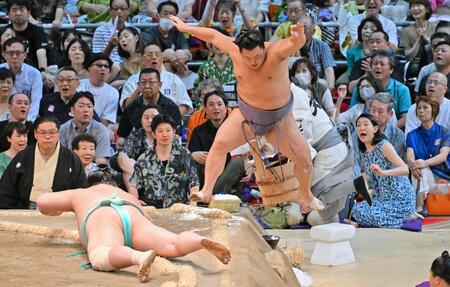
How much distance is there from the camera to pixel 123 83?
6.76 metres

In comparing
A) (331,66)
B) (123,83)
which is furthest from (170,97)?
(331,66)

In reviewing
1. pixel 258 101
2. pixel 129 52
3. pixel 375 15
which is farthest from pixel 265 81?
pixel 375 15

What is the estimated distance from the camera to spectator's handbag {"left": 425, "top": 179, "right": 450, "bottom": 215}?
19.5 feet

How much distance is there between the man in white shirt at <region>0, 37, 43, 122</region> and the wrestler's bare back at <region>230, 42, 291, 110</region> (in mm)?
2459

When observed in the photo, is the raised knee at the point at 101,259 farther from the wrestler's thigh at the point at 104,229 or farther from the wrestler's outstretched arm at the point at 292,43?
the wrestler's outstretched arm at the point at 292,43

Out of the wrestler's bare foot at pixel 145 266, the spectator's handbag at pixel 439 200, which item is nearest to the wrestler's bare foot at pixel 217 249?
the wrestler's bare foot at pixel 145 266

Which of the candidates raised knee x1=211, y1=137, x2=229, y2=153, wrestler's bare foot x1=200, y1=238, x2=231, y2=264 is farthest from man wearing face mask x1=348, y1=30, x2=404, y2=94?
wrestler's bare foot x1=200, y1=238, x2=231, y2=264

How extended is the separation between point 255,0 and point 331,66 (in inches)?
33.7

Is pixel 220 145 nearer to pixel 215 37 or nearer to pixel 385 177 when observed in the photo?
pixel 215 37

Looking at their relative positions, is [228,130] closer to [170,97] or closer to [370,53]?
[170,97]

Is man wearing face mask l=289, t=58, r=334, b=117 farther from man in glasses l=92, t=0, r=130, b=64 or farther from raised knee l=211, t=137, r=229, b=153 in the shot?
raised knee l=211, t=137, r=229, b=153

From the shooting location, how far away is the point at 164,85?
6.51m

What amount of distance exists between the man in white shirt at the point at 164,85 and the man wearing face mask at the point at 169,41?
303 millimetres

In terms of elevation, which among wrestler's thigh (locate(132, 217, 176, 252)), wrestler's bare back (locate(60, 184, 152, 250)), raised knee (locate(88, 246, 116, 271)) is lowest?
raised knee (locate(88, 246, 116, 271))
